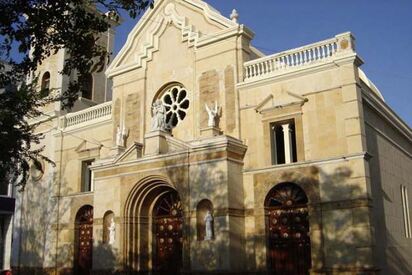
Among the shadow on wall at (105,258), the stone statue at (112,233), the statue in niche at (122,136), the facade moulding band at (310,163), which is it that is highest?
the statue in niche at (122,136)

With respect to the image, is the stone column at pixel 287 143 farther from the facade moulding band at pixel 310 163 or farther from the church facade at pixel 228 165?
the facade moulding band at pixel 310 163

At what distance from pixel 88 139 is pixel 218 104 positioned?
325 inches

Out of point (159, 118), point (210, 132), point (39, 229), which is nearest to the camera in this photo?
point (210, 132)

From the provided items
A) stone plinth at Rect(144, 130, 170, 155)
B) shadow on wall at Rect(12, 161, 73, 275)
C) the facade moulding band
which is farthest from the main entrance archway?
shadow on wall at Rect(12, 161, 73, 275)

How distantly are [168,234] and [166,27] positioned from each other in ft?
32.4

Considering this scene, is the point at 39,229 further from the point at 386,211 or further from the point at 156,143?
the point at 386,211

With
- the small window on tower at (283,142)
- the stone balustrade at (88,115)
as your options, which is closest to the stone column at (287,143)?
the small window on tower at (283,142)

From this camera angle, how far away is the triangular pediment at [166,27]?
23.0 m

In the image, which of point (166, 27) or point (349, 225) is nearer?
point (349, 225)

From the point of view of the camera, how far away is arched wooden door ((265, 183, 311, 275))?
60.5ft

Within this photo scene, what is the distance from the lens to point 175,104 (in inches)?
923

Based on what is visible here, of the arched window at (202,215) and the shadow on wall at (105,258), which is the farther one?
the shadow on wall at (105,258)

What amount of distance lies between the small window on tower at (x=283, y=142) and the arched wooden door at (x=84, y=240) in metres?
10.3

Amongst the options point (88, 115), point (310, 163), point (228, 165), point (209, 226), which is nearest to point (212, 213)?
point (209, 226)
